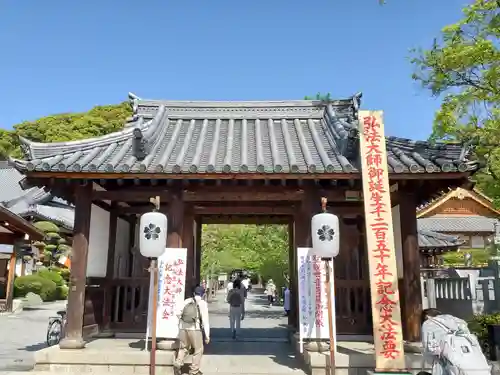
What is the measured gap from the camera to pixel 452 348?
4.64 meters

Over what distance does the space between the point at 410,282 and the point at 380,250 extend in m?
1.62

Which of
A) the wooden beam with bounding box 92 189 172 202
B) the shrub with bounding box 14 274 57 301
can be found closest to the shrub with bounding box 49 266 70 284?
the shrub with bounding box 14 274 57 301

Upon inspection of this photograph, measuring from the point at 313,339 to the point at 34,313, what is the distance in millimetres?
19305

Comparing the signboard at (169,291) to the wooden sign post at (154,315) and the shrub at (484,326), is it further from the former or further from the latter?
the shrub at (484,326)

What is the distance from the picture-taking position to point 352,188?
30.7 feet

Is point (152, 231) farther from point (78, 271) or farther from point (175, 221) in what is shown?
point (78, 271)

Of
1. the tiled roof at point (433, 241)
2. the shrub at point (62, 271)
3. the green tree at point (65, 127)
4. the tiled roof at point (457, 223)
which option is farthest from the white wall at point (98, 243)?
the green tree at point (65, 127)

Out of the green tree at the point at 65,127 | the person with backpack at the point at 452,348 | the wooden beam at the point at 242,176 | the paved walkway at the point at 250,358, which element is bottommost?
the paved walkway at the point at 250,358

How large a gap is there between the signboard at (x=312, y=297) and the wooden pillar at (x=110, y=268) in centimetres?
497

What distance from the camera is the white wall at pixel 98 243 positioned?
985cm

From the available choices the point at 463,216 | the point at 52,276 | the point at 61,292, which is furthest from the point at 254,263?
the point at 52,276

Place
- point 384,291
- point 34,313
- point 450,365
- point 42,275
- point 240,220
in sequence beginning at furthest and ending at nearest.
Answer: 1. point 42,275
2. point 34,313
3. point 240,220
4. point 384,291
5. point 450,365

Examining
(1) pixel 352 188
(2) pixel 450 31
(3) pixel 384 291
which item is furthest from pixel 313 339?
(2) pixel 450 31

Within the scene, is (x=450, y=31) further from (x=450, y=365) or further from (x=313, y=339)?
(x=450, y=365)
